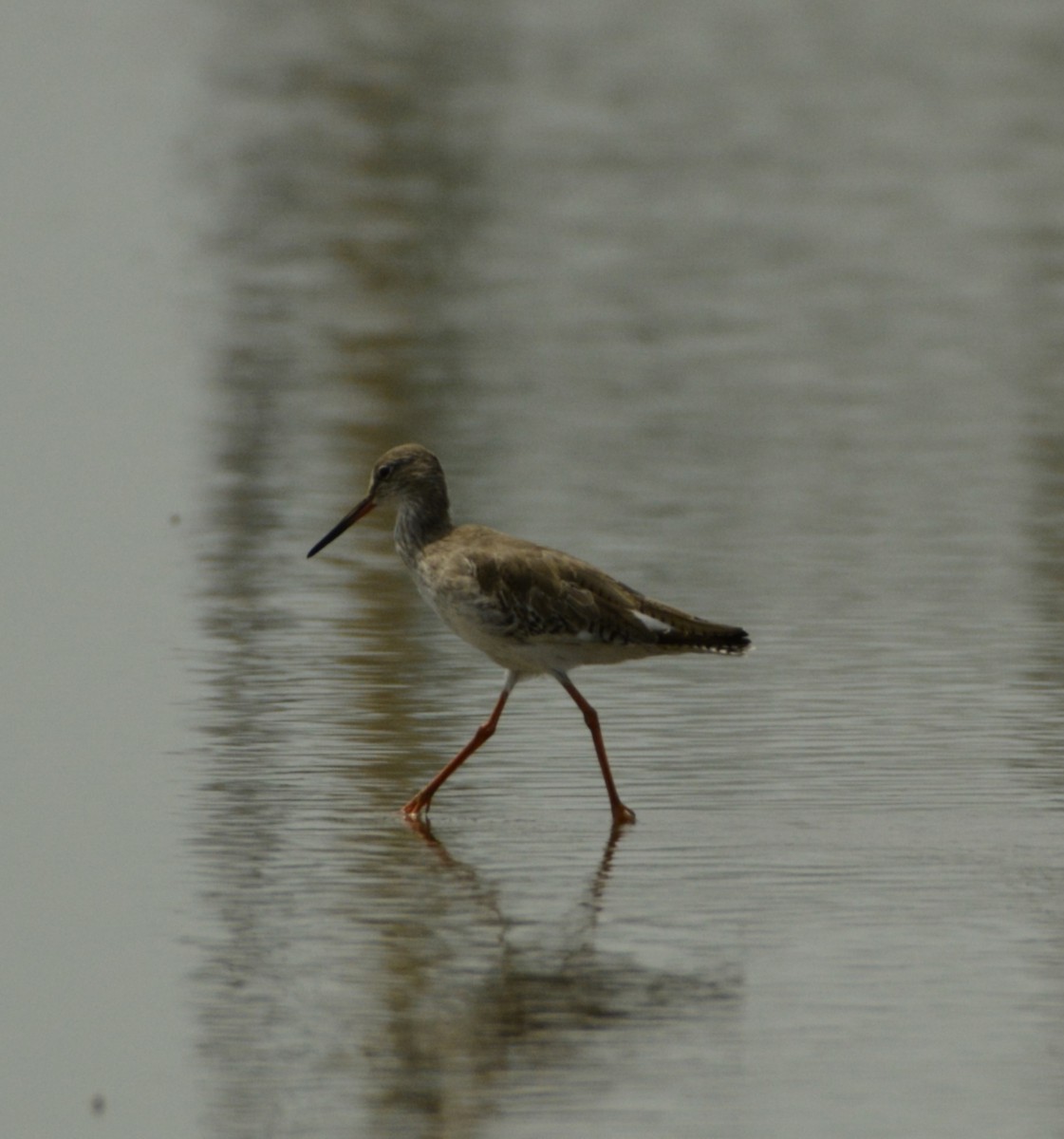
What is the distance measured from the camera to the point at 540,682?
12.8 meters

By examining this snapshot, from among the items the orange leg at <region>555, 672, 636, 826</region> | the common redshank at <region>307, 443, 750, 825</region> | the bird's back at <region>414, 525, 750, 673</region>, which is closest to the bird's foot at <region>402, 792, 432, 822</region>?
the common redshank at <region>307, 443, 750, 825</region>

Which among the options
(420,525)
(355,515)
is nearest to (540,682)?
(355,515)

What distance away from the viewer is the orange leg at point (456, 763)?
986 centimetres

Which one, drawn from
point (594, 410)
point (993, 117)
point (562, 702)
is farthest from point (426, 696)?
point (993, 117)

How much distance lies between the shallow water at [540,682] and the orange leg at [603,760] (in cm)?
10

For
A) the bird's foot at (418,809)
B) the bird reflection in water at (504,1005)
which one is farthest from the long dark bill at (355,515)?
the bird reflection in water at (504,1005)

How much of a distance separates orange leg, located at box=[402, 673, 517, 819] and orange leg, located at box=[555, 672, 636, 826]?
27 cm

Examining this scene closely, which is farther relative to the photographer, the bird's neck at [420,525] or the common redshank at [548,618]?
the bird's neck at [420,525]

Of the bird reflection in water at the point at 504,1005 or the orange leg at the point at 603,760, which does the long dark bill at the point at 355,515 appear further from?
the bird reflection in water at the point at 504,1005

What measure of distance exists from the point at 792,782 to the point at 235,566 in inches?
188

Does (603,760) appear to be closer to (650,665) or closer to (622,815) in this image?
(622,815)

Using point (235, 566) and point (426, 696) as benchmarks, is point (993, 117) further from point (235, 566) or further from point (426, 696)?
point (426, 696)

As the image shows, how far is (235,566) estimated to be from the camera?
1420 cm

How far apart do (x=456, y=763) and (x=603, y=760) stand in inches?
22.1
